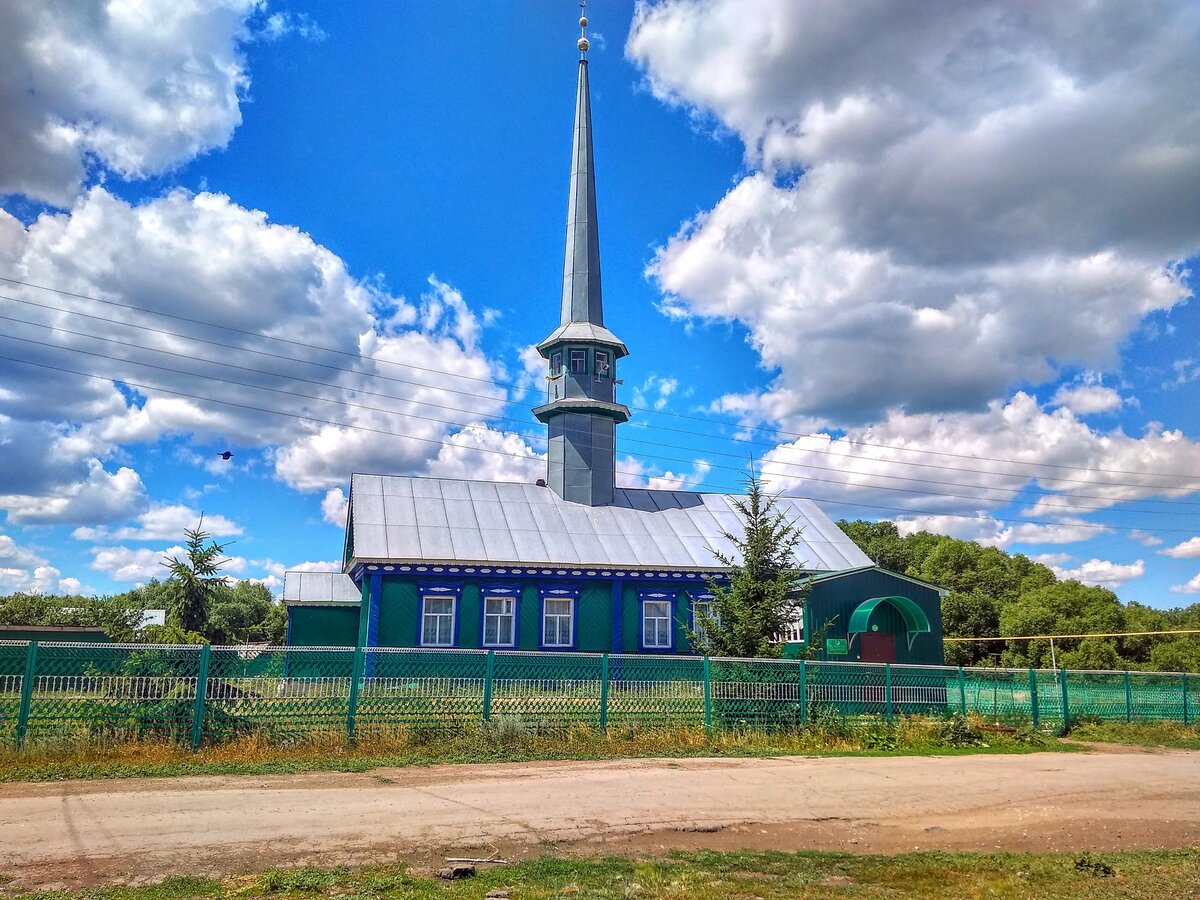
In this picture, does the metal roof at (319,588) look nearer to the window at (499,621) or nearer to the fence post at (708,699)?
the window at (499,621)

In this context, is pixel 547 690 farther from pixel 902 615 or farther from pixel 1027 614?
pixel 1027 614

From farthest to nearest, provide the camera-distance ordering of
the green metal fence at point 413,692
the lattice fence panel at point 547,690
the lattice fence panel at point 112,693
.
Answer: the lattice fence panel at point 547,690 → the green metal fence at point 413,692 → the lattice fence panel at point 112,693

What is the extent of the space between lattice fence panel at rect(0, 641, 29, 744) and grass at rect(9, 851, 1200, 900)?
268 inches

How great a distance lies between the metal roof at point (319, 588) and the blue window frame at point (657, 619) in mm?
8477

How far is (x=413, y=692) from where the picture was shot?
14.4 metres

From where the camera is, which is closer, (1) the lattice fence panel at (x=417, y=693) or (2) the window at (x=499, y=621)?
(1) the lattice fence panel at (x=417, y=693)

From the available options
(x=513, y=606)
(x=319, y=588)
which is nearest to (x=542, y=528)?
(x=513, y=606)

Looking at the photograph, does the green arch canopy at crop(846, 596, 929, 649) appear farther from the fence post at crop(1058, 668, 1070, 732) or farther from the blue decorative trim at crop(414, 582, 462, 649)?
the blue decorative trim at crop(414, 582, 462, 649)

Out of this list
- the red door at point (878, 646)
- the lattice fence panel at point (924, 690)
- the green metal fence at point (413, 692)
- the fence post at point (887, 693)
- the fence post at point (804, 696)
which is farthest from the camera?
the red door at point (878, 646)

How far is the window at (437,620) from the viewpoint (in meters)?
23.9

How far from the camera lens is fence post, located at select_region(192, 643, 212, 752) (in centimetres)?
1289

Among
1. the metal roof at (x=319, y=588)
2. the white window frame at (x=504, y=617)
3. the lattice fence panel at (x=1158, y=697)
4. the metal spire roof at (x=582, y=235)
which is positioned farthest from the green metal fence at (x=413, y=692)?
the metal spire roof at (x=582, y=235)

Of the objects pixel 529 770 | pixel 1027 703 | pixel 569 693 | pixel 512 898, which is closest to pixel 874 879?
pixel 512 898

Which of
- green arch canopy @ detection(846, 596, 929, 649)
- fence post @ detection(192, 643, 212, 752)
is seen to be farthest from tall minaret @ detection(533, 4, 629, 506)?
fence post @ detection(192, 643, 212, 752)
